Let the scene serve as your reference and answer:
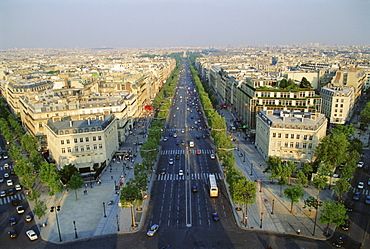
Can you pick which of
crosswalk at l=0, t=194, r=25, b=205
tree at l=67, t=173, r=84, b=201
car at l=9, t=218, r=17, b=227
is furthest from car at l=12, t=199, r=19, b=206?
tree at l=67, t=173, r=84, b=201

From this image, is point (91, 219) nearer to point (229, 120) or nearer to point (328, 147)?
point (328, 147)

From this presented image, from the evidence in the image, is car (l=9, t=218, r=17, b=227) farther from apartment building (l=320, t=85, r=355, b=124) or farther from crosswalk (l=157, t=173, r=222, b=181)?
apartment building (l=320, t=85, r=355, b=124)

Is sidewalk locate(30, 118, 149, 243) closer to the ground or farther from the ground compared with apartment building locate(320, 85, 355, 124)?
closer to the ground

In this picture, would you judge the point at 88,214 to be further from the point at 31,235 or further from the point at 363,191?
the point at 363,191

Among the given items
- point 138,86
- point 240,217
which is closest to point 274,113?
point 240,217

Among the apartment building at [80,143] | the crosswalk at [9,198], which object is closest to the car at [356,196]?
the apartment building at [80,143]

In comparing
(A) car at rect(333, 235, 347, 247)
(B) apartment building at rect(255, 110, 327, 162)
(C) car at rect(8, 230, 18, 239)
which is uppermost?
(B) apartment building at rect(255, 110, 327, 162)

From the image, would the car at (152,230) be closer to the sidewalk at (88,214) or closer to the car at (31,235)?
the sidewalk at (88,214)
